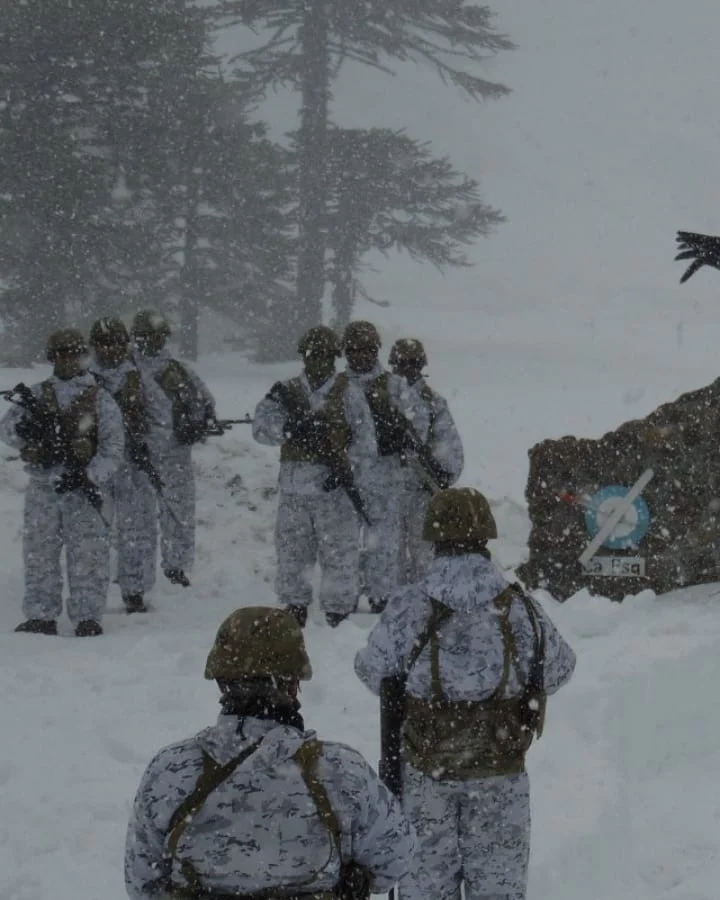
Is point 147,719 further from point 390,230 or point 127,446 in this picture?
point 390,230

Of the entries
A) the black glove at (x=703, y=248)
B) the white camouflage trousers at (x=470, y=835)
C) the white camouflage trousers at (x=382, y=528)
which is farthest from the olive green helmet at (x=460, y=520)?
the white camouflage trousers at (x=382, y=528)

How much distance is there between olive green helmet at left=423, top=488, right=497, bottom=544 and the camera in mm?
3529

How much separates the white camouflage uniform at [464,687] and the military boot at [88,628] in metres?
4.27

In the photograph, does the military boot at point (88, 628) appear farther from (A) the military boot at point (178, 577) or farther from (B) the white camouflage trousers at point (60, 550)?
(A) the military boot at point (178, 577)

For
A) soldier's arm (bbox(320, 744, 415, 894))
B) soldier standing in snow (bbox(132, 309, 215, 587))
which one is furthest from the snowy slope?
soldier's arm (bbox(320, 744, 415, 894))

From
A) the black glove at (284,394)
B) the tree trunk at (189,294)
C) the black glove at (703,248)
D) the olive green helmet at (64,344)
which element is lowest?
the black glove at (284,394)

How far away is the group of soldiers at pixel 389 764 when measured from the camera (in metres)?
2.42

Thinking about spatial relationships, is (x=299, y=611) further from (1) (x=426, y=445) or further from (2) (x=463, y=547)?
(2) (x=463, y=547)

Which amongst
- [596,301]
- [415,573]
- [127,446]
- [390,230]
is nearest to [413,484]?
[415,573]

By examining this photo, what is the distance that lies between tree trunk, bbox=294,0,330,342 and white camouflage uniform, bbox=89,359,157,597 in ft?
39.4

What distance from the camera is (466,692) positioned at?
3.48m

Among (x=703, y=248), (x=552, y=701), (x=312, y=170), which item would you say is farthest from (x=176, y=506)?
(x=312, y=170)

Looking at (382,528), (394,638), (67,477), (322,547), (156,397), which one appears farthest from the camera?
(156,397)

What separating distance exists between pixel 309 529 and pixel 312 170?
47.4 ft
